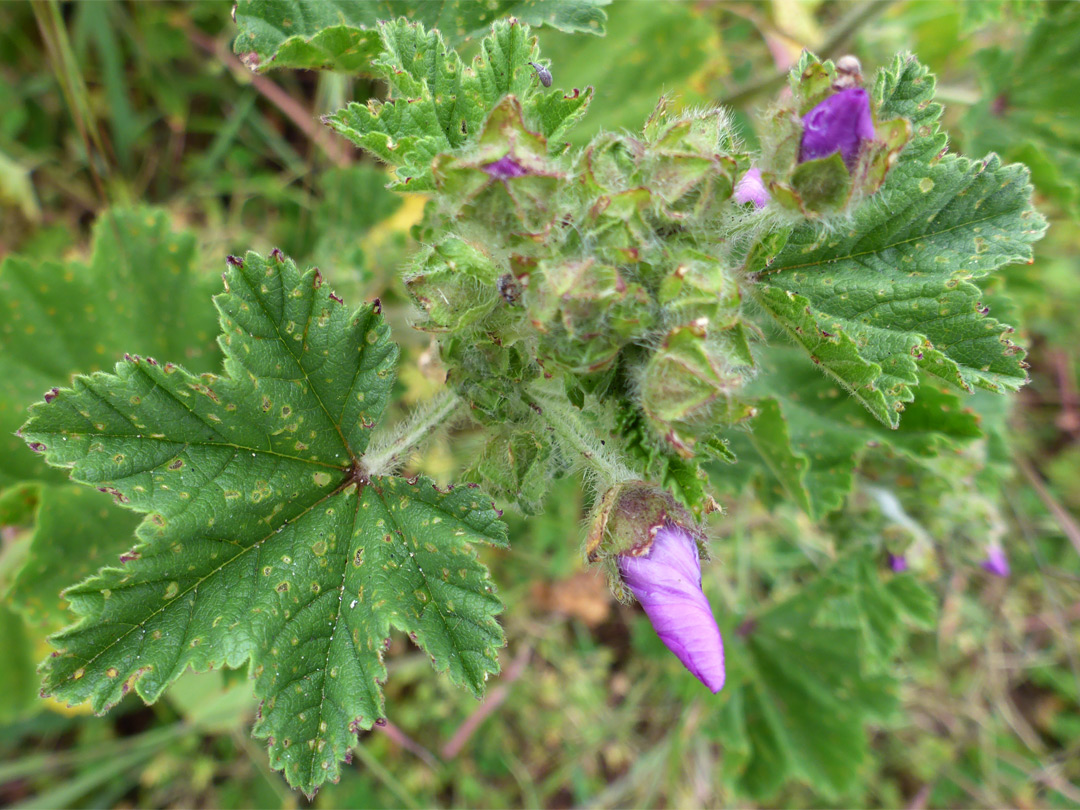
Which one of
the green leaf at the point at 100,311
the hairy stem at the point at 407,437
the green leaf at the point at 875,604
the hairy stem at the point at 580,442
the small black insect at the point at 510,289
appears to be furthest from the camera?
the green leaf at the point at 875,604

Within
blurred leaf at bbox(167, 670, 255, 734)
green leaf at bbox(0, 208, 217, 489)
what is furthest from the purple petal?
blurred leaf at bbox(167, 670, 255, 734)

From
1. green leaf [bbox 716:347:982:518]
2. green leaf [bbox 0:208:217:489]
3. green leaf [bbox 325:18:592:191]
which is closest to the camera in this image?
green leaf [bbox 325:18:592:191]

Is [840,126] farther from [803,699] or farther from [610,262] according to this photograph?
[803,699]

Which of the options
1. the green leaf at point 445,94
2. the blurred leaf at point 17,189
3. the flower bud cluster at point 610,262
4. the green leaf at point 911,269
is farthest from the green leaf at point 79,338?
the green leaf at point 911,269

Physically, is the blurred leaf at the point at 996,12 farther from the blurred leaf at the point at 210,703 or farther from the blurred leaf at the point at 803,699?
the blurred leaf at the point at 210,703

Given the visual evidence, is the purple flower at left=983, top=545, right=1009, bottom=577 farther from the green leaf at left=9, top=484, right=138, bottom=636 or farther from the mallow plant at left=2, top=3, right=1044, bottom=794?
the green leaf at left=9, top=484, right=138, bottom=636

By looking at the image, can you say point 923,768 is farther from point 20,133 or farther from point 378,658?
point 20,133

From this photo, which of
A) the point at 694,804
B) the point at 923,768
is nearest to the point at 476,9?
the point at 694,804
